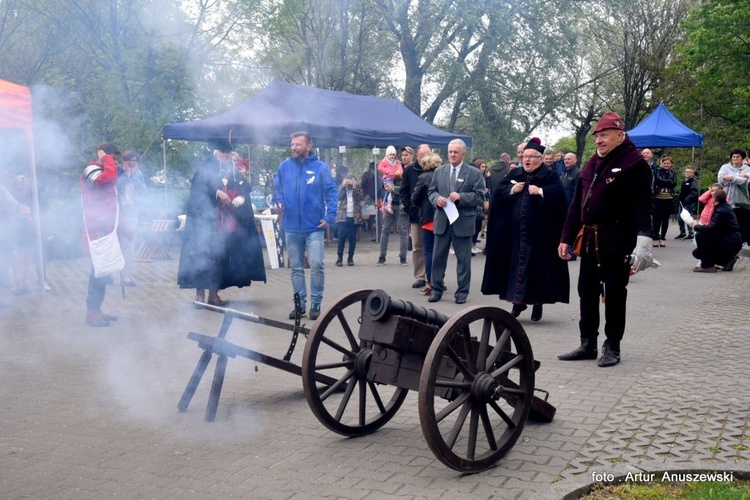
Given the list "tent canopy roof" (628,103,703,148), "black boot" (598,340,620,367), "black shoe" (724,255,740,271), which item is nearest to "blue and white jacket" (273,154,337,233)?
"black boot" (598,340,620,367)

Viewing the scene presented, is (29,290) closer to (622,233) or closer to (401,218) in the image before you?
(401,218)

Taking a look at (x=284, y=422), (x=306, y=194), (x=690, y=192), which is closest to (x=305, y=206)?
(x=306, y=194)

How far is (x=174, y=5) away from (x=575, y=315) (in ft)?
18.6

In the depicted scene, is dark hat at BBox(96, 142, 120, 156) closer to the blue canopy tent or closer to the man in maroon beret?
the blue canopy tent

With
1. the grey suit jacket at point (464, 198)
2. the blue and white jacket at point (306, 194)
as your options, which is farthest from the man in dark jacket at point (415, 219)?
the blue and white jacket at point (306, 194)

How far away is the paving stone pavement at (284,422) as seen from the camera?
3.87 m

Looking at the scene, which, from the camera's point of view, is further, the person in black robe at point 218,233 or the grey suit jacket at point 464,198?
the grey suit jacket at point 464,198

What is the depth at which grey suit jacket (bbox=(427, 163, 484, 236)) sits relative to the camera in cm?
942

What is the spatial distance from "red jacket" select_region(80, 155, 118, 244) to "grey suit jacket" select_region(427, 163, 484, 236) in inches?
154

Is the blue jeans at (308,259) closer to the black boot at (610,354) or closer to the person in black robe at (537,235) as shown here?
the person in black robe at (537,235)

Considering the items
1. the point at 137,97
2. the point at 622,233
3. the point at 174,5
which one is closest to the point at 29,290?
the point at 137,97

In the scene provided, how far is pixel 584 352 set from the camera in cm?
655

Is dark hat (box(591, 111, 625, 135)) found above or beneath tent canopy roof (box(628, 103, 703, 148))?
beneath

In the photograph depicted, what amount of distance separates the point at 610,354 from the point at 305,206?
12.3ft
